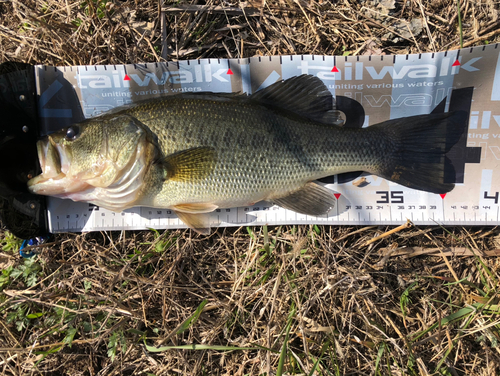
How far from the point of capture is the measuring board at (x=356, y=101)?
2.42m

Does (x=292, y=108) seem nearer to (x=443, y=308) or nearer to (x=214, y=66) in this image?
(x=214, y=66)

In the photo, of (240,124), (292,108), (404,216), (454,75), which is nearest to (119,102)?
(240,124)

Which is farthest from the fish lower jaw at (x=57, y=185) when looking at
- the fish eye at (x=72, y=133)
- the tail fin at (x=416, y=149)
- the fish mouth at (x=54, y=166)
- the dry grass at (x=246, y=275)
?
the tail fin at (x=416, y=149)

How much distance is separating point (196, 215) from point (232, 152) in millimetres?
609

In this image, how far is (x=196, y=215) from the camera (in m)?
2.35

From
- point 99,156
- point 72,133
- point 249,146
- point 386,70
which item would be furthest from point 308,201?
point 72,133

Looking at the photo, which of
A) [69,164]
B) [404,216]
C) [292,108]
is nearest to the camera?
[69,164]

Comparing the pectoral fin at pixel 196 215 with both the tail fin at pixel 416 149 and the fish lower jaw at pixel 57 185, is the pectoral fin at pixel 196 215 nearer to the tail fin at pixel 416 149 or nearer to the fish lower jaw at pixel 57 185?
the fish lower jaw at pixel 57 185

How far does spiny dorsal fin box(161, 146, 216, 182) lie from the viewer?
204 cm

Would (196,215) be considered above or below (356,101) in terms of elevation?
below

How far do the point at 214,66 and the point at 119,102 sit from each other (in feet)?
2.84

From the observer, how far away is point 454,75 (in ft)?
7.97

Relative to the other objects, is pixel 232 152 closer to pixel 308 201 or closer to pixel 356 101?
pixel 308 201

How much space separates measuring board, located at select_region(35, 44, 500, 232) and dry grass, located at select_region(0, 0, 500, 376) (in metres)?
0.14
